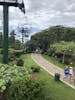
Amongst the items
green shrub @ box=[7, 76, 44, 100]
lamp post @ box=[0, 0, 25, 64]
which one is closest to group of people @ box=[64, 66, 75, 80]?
lamp post @ box=[0, 0, 25, 64]

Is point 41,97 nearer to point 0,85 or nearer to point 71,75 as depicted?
point 0,85

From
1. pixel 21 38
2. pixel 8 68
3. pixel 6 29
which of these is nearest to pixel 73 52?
pixel 6 29

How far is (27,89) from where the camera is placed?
31.6ft

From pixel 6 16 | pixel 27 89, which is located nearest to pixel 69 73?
pixel 6 16

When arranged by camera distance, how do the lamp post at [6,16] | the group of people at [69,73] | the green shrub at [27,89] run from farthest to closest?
1. the group of people at [69,73]
2. the lamp post at [6,16]
3. the green shrub at [27,89]

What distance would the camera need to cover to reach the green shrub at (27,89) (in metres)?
9.62

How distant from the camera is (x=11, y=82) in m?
10.4

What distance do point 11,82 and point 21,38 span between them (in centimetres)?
6972

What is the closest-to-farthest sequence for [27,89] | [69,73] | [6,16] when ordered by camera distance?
[27,89]
[6,16]
[69,73]

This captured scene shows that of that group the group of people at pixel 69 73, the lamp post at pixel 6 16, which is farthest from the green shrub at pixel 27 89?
the group of people at pixel 69 73

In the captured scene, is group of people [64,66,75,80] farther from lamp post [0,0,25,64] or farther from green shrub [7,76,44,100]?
green shrub [7,76,44,100]

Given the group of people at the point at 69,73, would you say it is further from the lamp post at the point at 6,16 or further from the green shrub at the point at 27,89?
the green shrub at the point at 27,89

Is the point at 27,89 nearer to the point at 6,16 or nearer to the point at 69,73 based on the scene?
the point at 6,16

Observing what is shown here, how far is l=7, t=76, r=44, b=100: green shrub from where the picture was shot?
Answer: 962 centimetres
